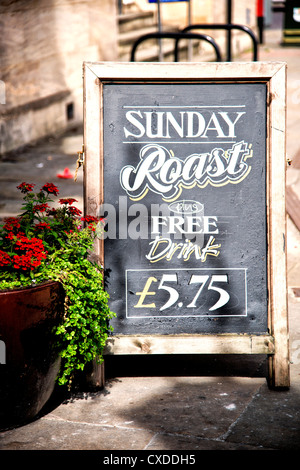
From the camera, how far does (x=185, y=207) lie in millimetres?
Answer: 3994

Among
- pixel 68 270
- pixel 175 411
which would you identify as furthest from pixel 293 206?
pixel 68 270

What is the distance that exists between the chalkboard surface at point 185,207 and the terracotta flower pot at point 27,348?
1.67ft

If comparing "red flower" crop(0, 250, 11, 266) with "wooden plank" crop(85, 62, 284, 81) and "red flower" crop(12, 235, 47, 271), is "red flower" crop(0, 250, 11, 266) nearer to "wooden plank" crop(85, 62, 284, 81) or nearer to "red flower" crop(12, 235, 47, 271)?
"red flower" crop(12, 235, 47, 271)

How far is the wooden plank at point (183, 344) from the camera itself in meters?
3.99

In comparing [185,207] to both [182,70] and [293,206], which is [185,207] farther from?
[293,206]

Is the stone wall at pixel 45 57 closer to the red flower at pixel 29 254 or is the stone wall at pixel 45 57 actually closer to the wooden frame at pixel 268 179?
the wooden frame at pixel 268 179

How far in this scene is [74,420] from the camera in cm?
375

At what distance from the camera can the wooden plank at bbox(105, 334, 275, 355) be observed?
3.99 metres

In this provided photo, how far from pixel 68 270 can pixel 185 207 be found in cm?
76

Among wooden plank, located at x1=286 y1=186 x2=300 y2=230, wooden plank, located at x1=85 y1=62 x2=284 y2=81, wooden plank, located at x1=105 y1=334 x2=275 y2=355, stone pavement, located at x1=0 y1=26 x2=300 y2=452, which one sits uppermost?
wooden plank, located at x1=85 y1=62 x2=284 y2=81

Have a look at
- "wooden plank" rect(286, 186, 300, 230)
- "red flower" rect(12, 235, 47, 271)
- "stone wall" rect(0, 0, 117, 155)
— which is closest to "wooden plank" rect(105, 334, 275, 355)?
"red flower" rect(12, 235, 47, 271)

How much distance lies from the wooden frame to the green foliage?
0.15 metres

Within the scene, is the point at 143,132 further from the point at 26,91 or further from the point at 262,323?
the point at 26,91
